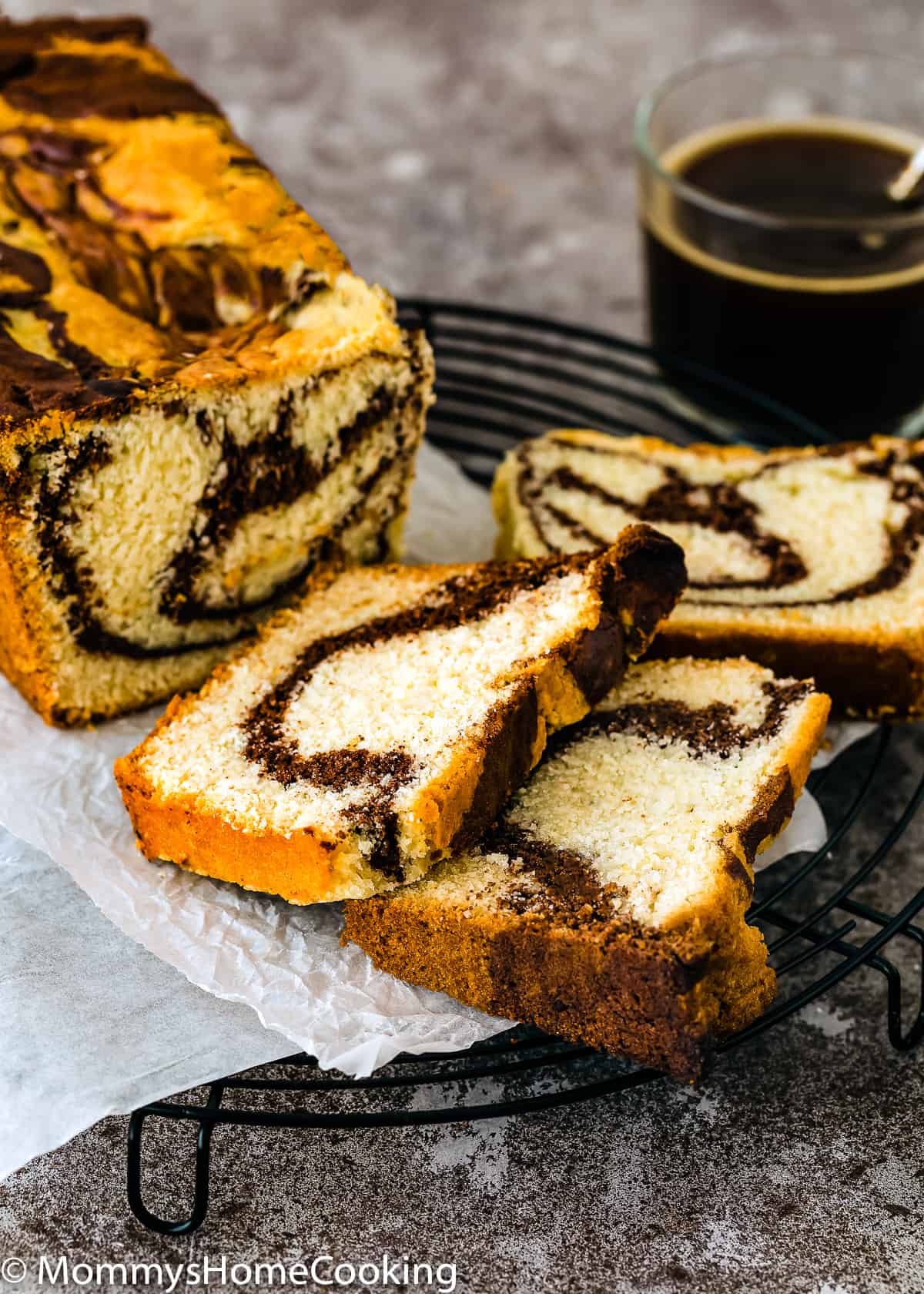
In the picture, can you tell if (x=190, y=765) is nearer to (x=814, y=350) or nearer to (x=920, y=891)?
(x=920, y=891)

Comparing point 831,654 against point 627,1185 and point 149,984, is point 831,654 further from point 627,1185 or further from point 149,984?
point 149,984

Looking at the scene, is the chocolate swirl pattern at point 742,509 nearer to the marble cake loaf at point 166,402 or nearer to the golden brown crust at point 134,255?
the marble cake loaf at point 166,402

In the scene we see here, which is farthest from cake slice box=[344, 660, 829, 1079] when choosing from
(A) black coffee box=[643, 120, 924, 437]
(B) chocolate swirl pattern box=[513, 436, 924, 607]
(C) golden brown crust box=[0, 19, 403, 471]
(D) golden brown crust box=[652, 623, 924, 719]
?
(A) black coffee box=[643, 120, 924, 437]

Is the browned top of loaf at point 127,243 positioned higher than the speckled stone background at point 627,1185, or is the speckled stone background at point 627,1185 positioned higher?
the browned top of loaf at point 127,243

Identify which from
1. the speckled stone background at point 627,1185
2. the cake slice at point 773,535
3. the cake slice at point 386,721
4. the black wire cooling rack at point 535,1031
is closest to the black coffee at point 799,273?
the black wire cooling rack at point 535,1031

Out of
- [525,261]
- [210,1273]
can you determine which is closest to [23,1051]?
[210,1273]

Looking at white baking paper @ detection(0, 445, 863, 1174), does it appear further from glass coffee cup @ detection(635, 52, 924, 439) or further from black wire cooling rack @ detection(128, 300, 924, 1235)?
glass coffee cup @ detection(635, 52, 924, 439)

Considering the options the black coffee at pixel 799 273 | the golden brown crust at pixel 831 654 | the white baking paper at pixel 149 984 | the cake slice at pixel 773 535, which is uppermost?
the black coffee at pixel 799 273
